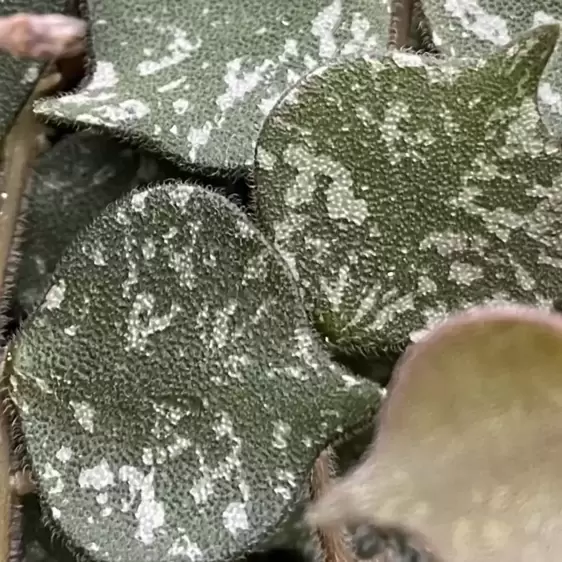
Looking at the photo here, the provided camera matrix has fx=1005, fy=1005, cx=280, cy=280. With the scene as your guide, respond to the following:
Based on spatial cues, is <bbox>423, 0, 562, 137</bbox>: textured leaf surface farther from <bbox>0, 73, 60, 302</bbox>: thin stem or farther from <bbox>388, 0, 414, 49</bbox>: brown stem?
<bbox>0, 73, 60, 302</bbox>: thin stem

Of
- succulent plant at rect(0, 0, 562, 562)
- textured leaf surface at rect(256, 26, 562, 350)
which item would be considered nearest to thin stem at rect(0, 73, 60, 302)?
succulent plant at rect(0, 0, 562, 562)

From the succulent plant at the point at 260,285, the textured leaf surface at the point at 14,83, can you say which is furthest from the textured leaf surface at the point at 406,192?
the textured leaf surface at the point at 14,83

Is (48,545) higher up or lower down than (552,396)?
lower down

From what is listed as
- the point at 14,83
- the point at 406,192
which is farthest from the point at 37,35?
the point at 406,192

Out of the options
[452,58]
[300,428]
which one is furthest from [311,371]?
[452,58]

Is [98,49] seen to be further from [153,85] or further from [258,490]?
[258,490]

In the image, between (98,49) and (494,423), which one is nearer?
(494,423)

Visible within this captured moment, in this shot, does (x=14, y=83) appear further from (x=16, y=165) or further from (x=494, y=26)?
(x=494, y=26)
